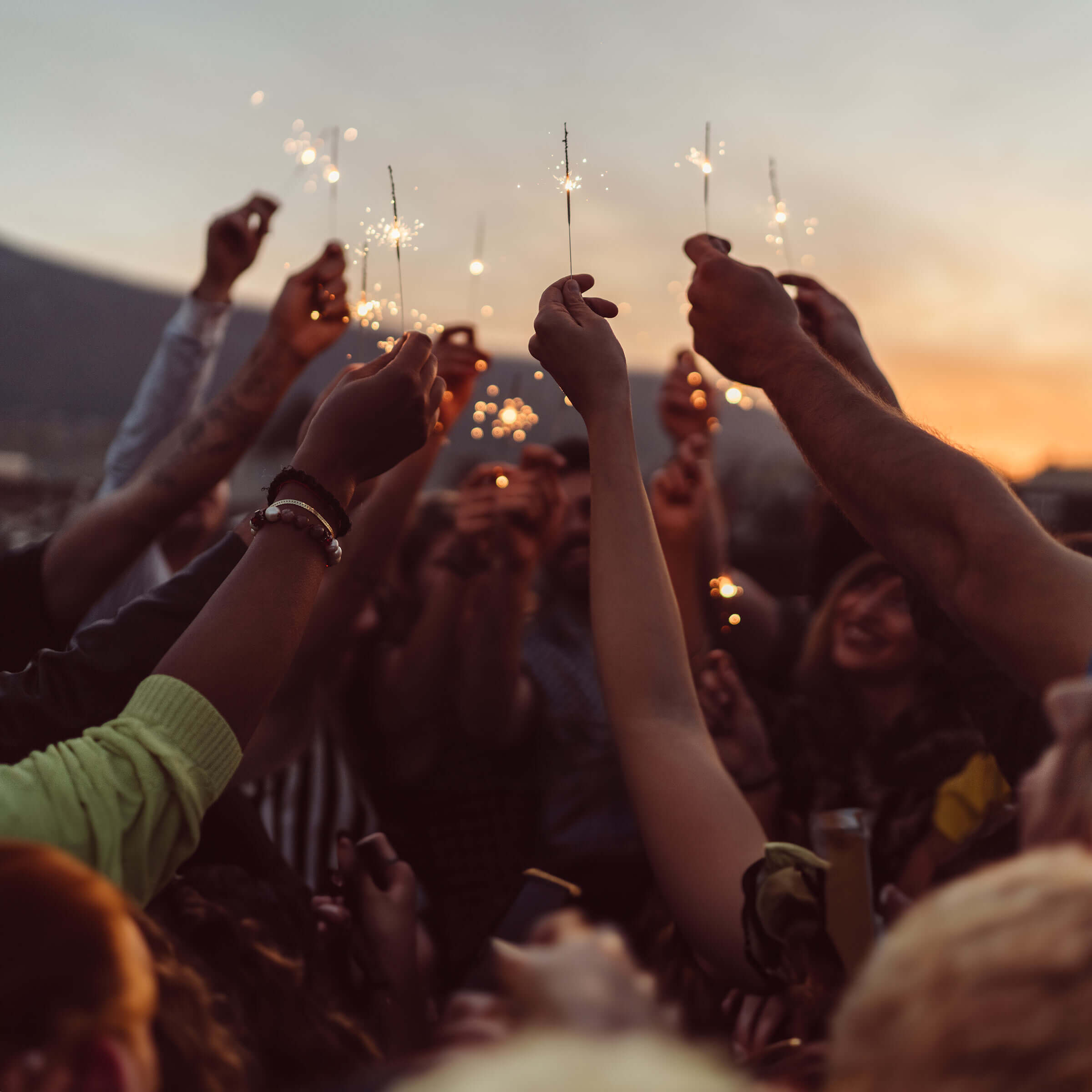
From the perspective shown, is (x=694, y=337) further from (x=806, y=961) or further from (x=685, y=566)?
(x=685, y=566)

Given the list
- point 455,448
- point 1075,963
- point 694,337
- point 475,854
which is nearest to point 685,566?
point 475,854

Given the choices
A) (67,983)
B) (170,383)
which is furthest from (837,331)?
(170,383)

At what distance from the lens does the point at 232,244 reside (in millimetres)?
2430

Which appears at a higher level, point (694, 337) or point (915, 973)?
point (694, 337)

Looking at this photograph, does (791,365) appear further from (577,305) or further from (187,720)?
(187,720)

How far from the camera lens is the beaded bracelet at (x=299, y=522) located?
1.04 metres

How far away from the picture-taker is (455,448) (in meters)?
7.82

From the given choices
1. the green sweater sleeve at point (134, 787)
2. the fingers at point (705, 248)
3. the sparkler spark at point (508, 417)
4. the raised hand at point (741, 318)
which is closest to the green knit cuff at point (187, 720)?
the green sweater sleeve at point (134, 787)

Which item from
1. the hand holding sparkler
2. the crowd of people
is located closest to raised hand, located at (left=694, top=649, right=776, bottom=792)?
the crowd of people

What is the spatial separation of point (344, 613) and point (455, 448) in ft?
19.4

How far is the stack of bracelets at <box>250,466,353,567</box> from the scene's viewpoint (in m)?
1.04

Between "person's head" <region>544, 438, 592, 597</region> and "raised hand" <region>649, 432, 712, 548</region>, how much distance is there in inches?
14.7

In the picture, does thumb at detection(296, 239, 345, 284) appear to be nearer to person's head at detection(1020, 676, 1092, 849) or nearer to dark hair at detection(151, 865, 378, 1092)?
dark hair at detection(151, 865, 378, 1092)

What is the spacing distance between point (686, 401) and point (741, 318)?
1.70 meters
